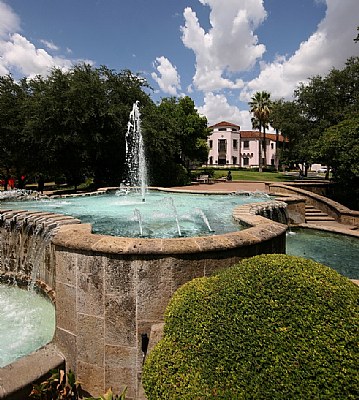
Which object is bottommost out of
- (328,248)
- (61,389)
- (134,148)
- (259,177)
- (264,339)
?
(61,389)

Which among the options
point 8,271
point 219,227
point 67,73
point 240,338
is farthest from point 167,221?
point 67,73

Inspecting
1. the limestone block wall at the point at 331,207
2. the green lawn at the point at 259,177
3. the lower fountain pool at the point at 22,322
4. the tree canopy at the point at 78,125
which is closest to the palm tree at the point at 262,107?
the green lawn at the point at 259,177

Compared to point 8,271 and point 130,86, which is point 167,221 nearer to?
point 8,271

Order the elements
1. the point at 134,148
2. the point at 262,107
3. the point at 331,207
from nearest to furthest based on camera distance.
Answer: the point at 331,207, the point at 134,148, the point at 262,107

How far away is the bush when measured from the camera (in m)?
1.99

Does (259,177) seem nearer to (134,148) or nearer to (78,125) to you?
(134,148)

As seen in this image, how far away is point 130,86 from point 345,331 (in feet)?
79.9

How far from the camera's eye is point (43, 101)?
18844 millimetres

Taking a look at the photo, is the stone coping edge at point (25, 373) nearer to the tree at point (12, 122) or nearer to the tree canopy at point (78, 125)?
the tree canopy at point (78, 125)

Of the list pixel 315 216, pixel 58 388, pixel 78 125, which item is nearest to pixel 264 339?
pixel 58 388

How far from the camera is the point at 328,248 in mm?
8758

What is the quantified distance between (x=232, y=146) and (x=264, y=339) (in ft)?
222

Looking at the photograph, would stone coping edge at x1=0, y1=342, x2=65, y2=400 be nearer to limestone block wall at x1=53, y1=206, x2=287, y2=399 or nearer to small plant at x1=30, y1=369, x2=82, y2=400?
small plant at x1=30, y1=369, x2=82, y2=400

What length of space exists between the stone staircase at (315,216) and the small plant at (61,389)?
11.9m
